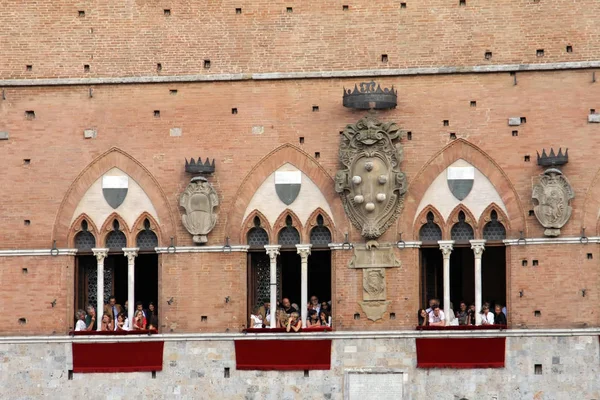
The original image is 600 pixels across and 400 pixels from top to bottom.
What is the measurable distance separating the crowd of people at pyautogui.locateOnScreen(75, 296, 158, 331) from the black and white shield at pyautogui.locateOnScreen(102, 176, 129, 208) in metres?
2.03

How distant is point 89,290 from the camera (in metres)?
44.4

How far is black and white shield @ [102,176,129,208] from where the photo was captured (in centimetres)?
4375

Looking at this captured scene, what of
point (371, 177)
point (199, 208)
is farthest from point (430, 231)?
point (199, 208)

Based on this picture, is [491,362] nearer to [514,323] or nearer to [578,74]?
[514,323]

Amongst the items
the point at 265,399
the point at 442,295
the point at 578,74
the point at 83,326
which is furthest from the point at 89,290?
the point at 578,74

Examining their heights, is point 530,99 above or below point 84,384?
above

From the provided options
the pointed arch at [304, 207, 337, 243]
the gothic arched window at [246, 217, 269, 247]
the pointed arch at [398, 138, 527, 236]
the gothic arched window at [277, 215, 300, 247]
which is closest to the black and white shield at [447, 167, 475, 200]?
the pointed arch at [398, 138, 527, 236]

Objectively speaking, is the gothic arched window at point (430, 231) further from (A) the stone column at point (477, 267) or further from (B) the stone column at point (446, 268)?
(A) the stone column at point (477, 267)

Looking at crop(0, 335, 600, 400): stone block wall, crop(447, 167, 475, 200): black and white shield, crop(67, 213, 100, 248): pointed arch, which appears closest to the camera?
crop(0, 335, 600, 400): stone block wall

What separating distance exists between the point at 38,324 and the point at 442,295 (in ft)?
27.6

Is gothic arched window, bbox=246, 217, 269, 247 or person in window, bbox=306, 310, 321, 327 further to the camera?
gothic arched window, bbox=246, 217, 269, 247

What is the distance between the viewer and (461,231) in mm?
43000

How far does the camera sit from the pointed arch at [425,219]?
42906 mm

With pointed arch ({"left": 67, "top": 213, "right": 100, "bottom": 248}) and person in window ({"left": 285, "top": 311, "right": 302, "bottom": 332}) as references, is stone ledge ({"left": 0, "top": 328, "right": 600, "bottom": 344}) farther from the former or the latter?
pointed arch ({"left": 67, "top": 213, "right": 100, "bottom": 248})
